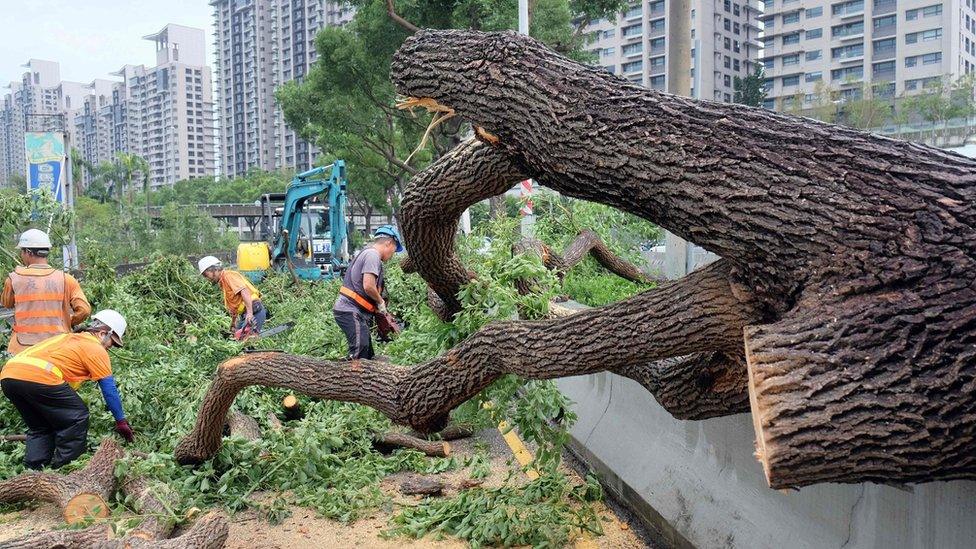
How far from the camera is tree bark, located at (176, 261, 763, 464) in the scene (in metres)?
3.23

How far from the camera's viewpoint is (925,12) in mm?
44531

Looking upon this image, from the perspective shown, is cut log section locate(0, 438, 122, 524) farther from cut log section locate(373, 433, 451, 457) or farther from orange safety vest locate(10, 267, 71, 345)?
cut log section locate(373, 433, 451, 457)

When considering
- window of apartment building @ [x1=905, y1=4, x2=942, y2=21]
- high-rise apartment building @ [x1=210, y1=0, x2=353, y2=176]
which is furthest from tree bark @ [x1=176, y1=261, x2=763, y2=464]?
high-rise apartment building @ [x1=210, y1=0, x2=353, y2=176]

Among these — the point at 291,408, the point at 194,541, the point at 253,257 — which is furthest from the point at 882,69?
the point at 194,541

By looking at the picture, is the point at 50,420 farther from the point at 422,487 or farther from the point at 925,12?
the point at 925,12

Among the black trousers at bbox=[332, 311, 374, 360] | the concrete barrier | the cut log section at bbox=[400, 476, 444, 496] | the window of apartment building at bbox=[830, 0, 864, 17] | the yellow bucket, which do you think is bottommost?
the cut log section at bbox=[400, 476, 444, 496]

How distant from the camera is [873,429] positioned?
7.80 feet

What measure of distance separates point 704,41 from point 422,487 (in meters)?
54.9

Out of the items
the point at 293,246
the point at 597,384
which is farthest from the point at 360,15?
the point at 597,384

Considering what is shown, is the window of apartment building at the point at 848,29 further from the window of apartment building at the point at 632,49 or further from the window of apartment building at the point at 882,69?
the window of apartment building at the point at 632,49

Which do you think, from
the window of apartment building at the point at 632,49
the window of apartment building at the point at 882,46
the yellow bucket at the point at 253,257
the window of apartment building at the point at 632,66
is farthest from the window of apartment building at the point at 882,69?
the yellow bucket at the point at 253,257

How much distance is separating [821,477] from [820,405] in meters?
0.25

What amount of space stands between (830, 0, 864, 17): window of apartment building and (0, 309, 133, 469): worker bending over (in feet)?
195

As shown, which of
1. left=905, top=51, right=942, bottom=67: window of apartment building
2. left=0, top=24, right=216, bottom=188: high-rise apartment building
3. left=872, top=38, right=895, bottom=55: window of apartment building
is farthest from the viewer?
left=0, top=24, right=216, bottom=188: high-rise apartment building
